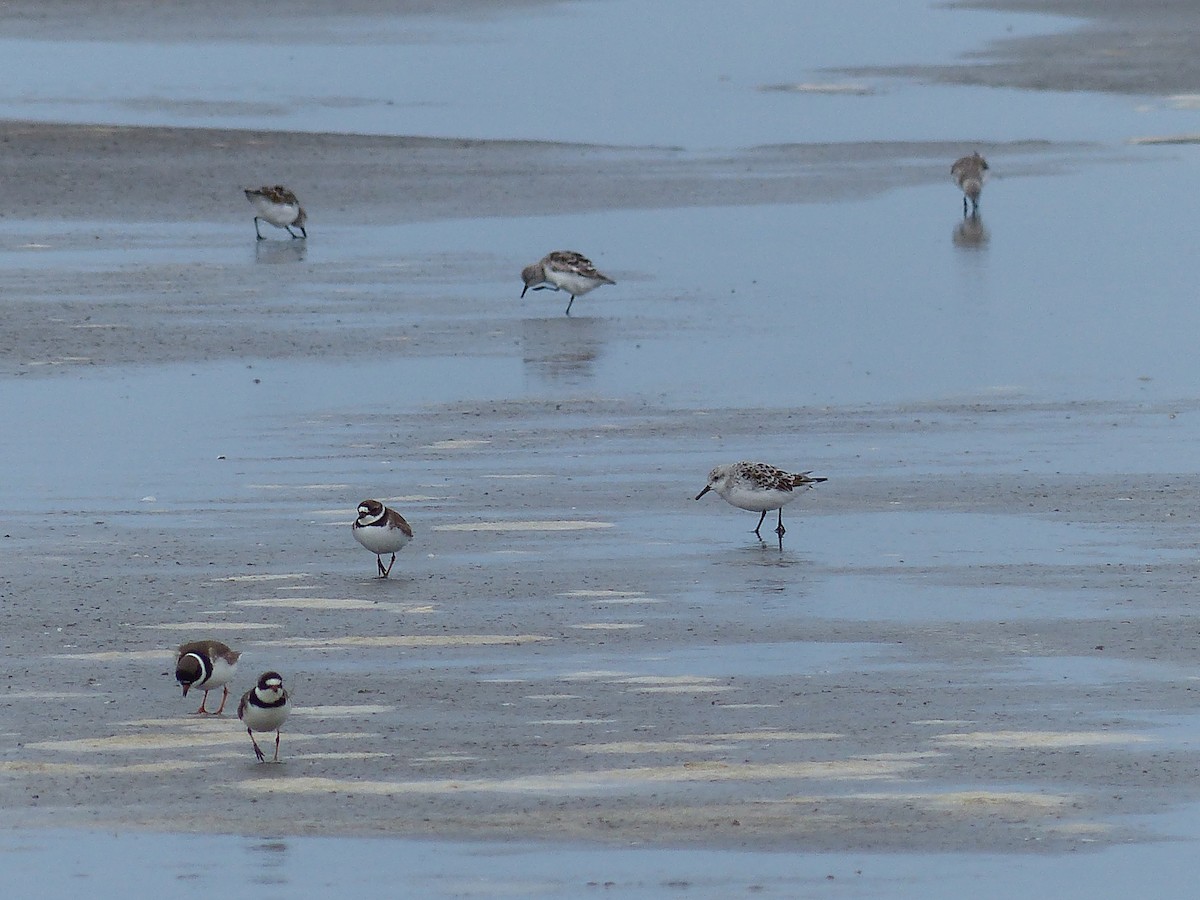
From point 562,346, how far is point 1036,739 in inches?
438

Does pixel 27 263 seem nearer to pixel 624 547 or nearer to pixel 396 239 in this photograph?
pixel 396 239

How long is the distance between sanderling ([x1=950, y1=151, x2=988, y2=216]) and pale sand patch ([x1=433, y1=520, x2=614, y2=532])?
49.3 ft

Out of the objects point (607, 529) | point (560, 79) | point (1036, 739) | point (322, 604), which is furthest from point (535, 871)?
point (560, 79)

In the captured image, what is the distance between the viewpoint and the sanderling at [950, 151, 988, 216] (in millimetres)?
27891

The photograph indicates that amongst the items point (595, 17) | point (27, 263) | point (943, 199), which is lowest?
point (27, 263)

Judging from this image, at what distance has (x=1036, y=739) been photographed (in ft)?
31.2

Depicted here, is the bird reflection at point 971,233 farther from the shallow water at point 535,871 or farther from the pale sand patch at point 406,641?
the shallow water at point 535,871

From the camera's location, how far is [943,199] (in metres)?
29.3

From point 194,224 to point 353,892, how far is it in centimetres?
2042

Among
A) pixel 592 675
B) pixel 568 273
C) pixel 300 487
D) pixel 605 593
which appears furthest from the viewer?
pixel 568 273

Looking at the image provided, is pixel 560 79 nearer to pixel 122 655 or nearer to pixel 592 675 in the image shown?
pixel 122 655

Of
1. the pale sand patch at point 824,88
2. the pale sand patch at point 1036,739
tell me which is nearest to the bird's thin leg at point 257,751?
the pale sand patch at point 1036,739

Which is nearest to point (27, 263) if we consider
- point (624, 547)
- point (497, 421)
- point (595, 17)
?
point (497, 421)

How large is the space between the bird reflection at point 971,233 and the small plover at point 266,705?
56.3 ft
